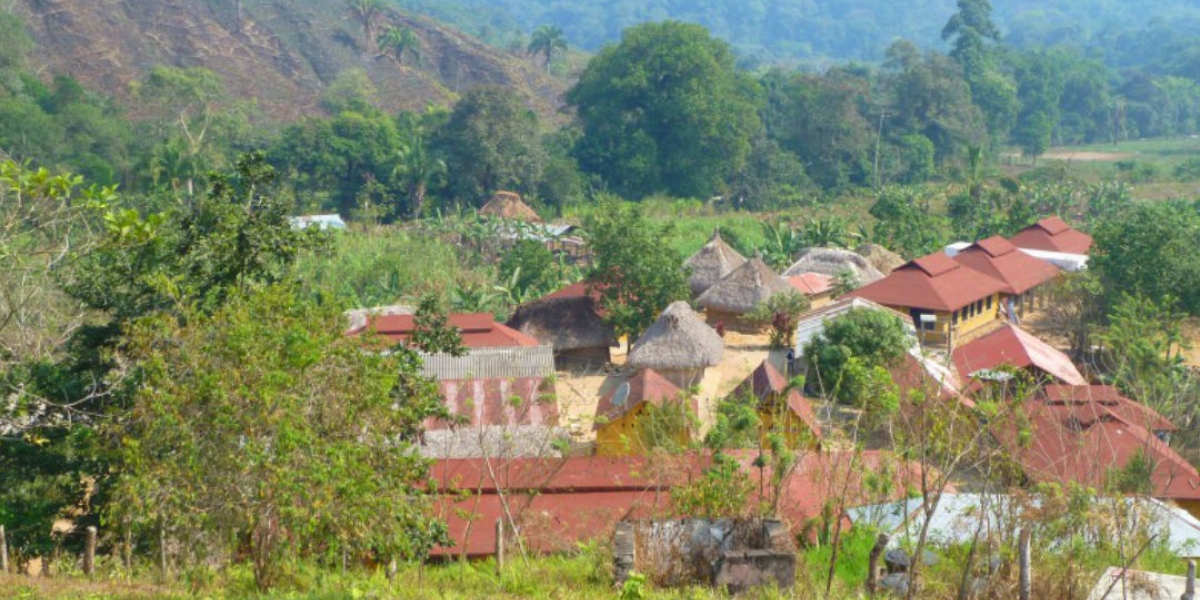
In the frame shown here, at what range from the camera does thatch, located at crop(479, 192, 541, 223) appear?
1545 inches

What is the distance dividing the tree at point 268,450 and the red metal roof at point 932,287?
17.4 m

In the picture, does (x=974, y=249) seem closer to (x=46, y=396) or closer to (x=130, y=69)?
(x=46, y=396)

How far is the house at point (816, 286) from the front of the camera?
93.5 feet

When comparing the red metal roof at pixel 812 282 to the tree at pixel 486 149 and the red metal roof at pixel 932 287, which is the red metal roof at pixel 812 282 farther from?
the tree at pixel 486 149

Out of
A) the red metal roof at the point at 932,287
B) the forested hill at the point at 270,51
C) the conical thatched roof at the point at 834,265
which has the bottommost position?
the red metal roof at the point at 932,287

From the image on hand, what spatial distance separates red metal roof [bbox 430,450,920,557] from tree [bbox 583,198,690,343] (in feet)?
30.8

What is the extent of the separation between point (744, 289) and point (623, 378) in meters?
4.68

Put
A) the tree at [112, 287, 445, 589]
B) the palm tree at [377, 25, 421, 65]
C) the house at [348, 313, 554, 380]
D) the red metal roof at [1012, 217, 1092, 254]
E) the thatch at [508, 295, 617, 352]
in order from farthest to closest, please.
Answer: the palm tree at [377, 25, 421, 65], the red metal roof at [1012, 217, 1092, 254], the thatch at [508, 295, 617, 352], the house at [348, 313, 554, 380], the tree at [112, 287, 445, 589]

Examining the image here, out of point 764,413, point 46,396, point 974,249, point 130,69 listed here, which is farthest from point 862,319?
point 130,69

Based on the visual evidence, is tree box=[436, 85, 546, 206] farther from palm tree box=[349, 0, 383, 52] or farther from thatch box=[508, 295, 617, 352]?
palm tree box=[349, 0, 383, 52]

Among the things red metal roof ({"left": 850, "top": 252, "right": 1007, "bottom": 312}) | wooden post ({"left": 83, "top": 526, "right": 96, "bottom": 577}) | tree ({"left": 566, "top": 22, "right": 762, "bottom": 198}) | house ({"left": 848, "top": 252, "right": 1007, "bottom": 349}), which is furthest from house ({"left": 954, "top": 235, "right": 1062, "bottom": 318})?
wooden post ({"left": 83, "top": 526, "right": 96, "bottom": 577})

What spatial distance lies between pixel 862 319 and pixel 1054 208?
2332cm

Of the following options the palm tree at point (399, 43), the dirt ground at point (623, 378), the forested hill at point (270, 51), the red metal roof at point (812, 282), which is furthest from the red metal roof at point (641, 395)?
the palm tree at point (399, 43)

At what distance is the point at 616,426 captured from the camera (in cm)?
1739
